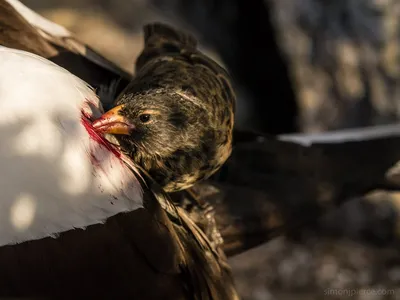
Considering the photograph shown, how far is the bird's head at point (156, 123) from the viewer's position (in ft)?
4.65

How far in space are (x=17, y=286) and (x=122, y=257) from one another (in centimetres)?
20

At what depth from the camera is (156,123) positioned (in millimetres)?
1445

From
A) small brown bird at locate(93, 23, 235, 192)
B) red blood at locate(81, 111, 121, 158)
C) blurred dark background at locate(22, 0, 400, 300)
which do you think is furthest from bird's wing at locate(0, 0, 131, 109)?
blurred dark background at locate(22, 0, 400, 300)

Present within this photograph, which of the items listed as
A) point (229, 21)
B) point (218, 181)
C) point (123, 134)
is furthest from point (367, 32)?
point (123, 134)

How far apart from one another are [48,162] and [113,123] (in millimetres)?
196

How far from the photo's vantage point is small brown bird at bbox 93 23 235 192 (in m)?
1.42

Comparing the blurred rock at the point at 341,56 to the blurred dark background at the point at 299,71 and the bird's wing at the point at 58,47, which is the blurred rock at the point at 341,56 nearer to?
the blurred dark background at the point at 299,71

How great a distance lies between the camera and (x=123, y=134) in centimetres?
143

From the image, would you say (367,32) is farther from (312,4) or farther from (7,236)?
(7,236)

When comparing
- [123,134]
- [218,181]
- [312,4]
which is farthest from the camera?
[312,4]

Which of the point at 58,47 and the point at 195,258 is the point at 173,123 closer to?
the point at 195,258

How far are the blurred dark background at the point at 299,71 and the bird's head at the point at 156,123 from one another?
3.71ft

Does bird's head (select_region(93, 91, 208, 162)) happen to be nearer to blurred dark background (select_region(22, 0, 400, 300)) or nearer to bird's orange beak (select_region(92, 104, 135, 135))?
bird's orange beak (select_region(92, 104, 135, 135))

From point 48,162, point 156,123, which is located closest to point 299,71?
point 156,123
